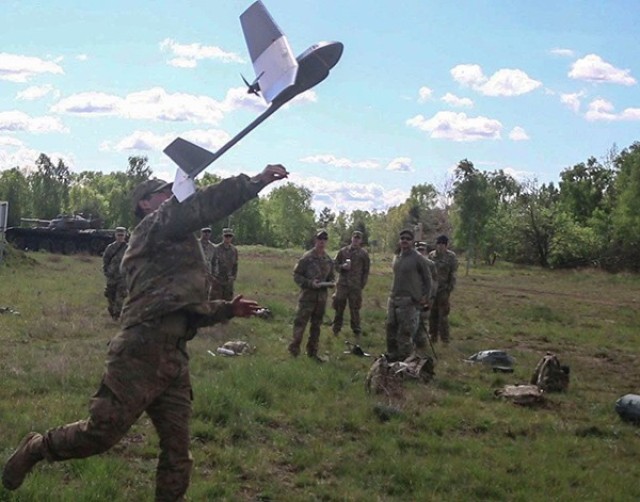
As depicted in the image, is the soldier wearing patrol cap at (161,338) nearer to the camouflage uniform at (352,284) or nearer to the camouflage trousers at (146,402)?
the camouflage trousers at (146,402)

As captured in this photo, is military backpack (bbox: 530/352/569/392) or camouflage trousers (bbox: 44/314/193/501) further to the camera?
military backpack (bbox: 530/352/569/392)

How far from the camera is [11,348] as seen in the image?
10.8m

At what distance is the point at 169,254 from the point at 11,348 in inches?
288

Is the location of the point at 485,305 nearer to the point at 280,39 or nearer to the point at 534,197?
the point at 280,39

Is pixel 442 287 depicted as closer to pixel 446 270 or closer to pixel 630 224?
pixel 446 270

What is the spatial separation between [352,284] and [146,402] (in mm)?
10617

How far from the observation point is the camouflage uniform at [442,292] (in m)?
14.1

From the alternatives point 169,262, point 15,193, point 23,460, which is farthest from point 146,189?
point 15,193

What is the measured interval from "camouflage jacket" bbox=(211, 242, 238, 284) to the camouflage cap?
10988mm

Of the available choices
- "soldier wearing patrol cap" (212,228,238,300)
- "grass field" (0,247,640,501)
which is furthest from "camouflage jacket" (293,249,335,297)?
"soldier wearing patrol cap" (212,228,238,300)

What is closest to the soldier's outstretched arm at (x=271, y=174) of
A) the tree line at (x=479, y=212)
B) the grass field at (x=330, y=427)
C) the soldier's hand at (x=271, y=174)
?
the soldier's hand at (x=271, y=174)

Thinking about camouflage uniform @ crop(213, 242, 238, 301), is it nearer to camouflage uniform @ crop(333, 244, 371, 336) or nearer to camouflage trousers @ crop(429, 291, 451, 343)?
camouflage uniform @ crop(333, 244, 371, 336)

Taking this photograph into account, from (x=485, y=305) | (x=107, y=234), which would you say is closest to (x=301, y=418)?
(x=485, y=305)

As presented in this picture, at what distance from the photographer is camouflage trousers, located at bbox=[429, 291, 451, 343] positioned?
14.2 metres
